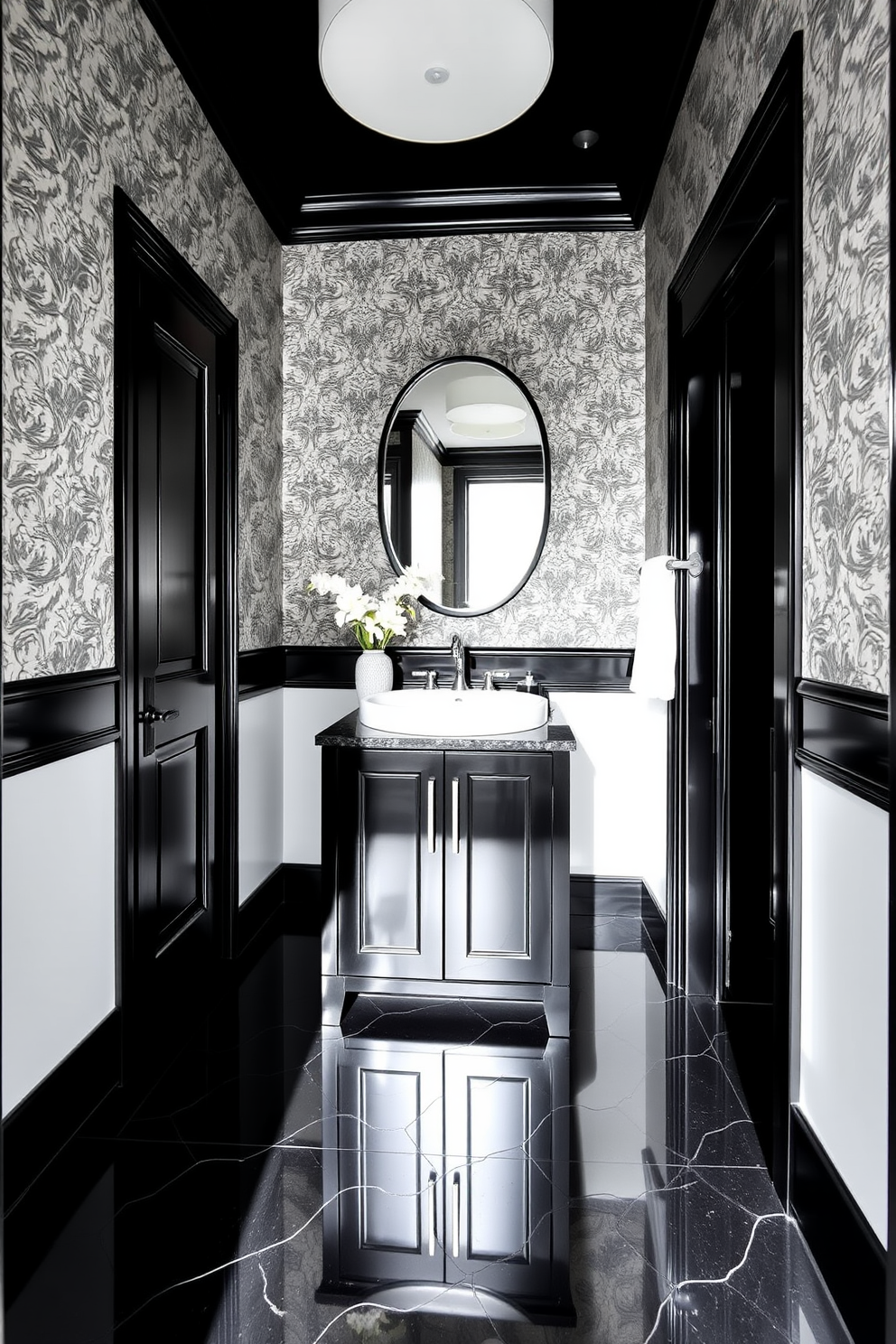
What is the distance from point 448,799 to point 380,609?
30.3 inches

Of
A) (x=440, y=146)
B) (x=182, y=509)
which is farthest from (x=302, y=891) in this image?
(x=440, y=146)

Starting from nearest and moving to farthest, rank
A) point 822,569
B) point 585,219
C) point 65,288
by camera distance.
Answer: point 822,569 < point 65,288 < point 585,219

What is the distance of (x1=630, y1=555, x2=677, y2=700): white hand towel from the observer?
2646 millimetres

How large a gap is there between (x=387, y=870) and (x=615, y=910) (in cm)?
116

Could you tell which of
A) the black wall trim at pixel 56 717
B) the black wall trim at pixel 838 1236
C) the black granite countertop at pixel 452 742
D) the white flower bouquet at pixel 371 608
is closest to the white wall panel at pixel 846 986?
the black wall trim at pixel 838 1236

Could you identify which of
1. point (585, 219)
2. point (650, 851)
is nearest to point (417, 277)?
point (585, 219)

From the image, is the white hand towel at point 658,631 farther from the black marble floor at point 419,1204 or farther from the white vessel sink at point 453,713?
the black marble floor at point 419,1204

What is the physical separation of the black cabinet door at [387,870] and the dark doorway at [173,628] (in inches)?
18.1

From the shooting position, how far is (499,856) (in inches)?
94.7

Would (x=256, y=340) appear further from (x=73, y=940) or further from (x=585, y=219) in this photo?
(x=73, y=940)

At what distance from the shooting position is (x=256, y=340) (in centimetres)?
304

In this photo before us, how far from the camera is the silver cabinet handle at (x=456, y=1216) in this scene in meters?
1.58

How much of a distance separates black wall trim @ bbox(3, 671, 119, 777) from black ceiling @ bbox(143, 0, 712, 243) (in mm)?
1626

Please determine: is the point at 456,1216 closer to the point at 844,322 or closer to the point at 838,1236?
the point at 838,1236
